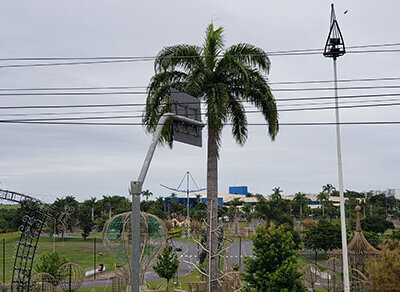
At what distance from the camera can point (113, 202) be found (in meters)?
72.3

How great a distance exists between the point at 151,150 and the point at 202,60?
9343mm

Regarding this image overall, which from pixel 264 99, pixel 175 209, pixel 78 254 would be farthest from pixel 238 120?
pixel 175 209

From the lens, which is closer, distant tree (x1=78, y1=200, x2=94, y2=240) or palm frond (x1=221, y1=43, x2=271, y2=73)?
palm frond (x1=221, y1=43, x2=271, y2=73)

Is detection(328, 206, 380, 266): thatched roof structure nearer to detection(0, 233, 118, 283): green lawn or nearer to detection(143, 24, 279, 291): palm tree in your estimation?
detection(143, 24, 279, 291): palm tree

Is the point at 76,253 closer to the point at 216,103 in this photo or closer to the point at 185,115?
the point at 216,103

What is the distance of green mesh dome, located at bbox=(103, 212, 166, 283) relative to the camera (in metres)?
19.1

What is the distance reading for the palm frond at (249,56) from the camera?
15.5m

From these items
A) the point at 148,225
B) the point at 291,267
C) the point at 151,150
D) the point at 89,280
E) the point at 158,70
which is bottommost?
the point at 89,280

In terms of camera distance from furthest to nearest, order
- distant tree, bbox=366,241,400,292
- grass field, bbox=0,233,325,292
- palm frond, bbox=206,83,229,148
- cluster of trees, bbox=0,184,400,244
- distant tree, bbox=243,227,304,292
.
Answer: cluster of trees, bbox=0,184,400,244
grass field, bbox=0,233,325,292
distant tree, bbox=243,227,304,292
distant tree, bbox=366,241,400,292
palm frond, bbox=206,83,229,148

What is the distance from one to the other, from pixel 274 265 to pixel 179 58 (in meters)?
10.3

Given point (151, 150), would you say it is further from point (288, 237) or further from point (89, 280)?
point (89, 280)

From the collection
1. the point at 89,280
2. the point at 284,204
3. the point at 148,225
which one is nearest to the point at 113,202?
the point at 284,204

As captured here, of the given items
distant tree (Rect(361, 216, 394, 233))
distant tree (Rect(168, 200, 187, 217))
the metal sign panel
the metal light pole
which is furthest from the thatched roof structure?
distant tree (Rect(168, 200, 187, 217))

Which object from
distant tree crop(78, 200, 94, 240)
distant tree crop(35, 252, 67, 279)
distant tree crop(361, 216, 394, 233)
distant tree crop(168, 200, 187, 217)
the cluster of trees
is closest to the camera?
distant tree crop(35, 252, 67, 279)
